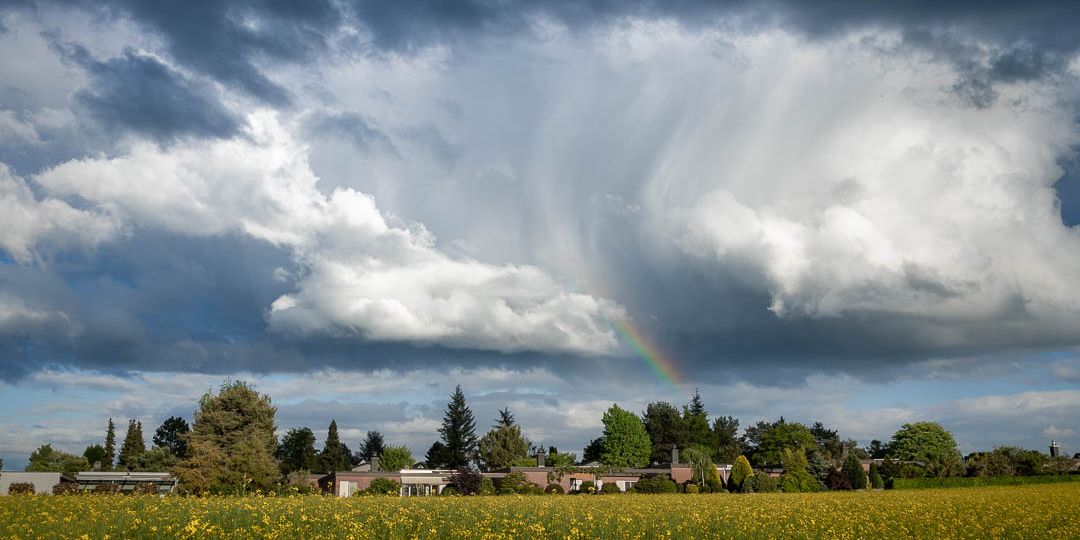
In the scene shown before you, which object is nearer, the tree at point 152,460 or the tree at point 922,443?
the tree at point 152,460

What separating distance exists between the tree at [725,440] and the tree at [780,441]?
4346mm

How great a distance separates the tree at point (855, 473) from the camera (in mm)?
85500

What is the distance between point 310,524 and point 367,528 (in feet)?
6.06

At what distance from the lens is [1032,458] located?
95062mm

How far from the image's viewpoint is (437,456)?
139750mm

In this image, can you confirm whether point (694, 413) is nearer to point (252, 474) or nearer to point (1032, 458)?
point (1032, 458)

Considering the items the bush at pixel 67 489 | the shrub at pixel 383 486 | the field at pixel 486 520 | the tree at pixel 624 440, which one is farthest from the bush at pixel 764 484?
the bush at pixel 67 489

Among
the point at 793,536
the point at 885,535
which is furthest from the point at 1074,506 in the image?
the point at 793,536

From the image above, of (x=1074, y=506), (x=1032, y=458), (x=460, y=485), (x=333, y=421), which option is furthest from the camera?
(x=333, y=421)

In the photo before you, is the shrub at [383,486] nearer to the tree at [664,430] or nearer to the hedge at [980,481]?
the hedge at [980,481]

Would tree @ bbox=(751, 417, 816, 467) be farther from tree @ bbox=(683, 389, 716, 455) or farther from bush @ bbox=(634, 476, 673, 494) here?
bush @ bbox=(634, 476, 673, 494)

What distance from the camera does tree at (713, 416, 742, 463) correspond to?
14488 centimetres

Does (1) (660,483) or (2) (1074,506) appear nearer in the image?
(2) (1074,506)

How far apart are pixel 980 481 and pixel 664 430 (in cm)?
7076
